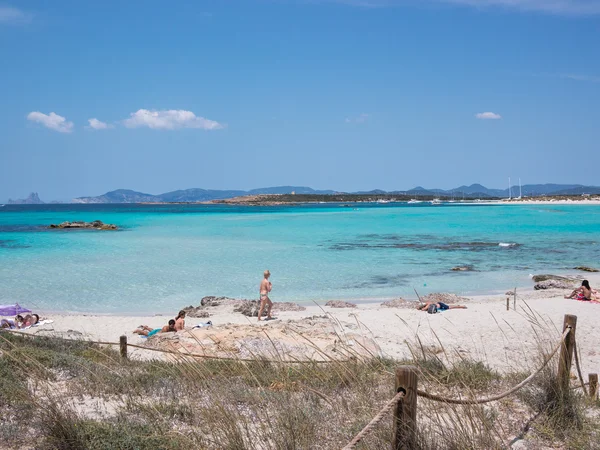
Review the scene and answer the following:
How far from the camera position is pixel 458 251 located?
30.3m

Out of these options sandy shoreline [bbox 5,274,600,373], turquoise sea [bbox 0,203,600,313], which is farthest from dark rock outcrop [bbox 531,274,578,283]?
sandy shoreline [bbox 5,274,600,373]

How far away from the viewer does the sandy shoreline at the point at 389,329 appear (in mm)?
9172

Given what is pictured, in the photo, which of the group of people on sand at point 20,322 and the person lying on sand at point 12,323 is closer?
the person lying on sand at point 12,323

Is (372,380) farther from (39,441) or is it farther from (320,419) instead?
(39,441)

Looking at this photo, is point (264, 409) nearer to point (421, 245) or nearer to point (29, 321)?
point (29, 321)

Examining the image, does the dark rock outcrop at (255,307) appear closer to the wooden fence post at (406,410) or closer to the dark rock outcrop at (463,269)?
the dark rock outcrop at (463,269)

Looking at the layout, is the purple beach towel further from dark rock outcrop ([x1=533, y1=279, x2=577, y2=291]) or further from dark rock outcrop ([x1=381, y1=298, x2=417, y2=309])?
dark rock outcrop ([x1=533, y1=279, x2=577, y2=291])

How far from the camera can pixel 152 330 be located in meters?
12.3

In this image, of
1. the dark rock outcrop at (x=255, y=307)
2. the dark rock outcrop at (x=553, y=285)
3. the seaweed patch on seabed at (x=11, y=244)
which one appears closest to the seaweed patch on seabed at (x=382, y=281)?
the dark rock outcrop at (x=255, y=307)

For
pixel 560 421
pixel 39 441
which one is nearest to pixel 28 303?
pixel 39 441

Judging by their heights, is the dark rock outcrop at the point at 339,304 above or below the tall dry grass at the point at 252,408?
below

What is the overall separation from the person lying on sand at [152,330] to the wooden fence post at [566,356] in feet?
27.5

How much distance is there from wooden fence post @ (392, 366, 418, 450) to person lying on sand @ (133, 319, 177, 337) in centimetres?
873

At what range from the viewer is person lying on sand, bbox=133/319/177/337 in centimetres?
1139
